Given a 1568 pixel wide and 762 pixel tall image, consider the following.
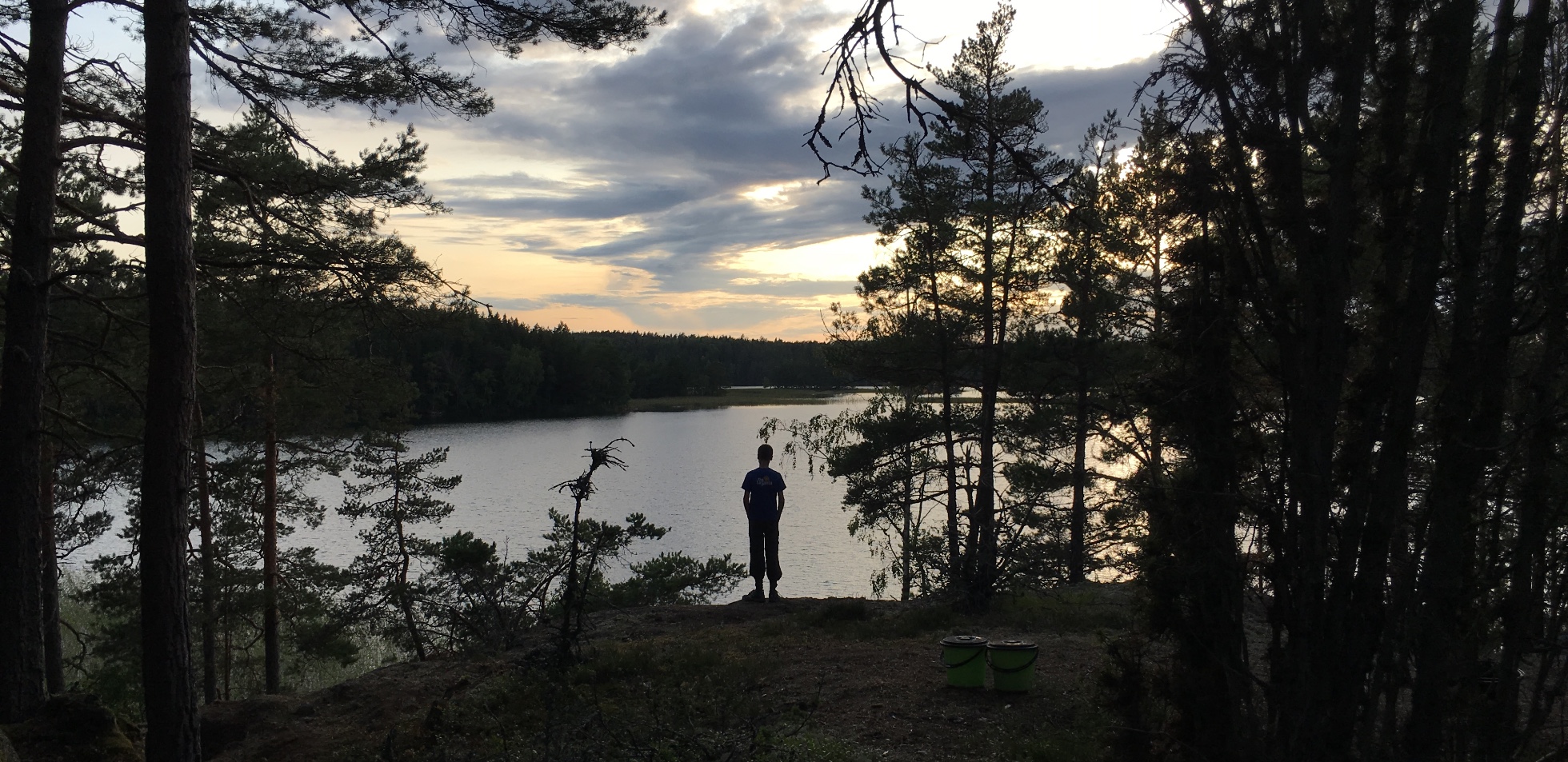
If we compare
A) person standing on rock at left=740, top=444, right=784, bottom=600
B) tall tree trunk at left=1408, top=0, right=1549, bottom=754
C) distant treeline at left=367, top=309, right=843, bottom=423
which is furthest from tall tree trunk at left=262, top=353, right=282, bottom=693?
distant treeline at left=367, top=309, right=843, bottom=423

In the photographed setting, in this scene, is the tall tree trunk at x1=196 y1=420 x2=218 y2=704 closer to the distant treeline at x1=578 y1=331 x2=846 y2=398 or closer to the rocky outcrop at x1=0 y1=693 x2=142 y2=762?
the rocky outcrop at x1=0 y1=693 x2=142 y2=762

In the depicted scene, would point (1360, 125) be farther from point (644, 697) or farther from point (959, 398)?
point (959, 398)

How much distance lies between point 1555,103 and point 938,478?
15226 mm

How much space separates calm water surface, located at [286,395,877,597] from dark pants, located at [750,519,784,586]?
3.19 m

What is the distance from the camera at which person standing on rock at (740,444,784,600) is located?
9.69m

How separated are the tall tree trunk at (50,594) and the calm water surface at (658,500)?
5.78m

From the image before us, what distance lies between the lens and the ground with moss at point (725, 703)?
452cm

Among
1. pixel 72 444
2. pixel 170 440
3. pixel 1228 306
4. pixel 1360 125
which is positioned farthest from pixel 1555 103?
pixel 72 444

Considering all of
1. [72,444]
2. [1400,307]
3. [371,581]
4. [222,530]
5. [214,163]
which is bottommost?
[371,581]

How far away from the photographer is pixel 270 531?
14.4m

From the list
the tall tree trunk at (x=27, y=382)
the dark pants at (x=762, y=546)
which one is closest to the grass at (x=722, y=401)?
Answer: the dark pants at (x=762, y=546)

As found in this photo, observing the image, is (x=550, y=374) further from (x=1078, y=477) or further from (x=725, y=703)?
(x=725, y=703)

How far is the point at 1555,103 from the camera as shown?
3.08m

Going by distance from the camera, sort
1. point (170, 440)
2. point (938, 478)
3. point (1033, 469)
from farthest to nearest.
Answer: point (938, 478) < point (1033, 469) < point (170, 440)
